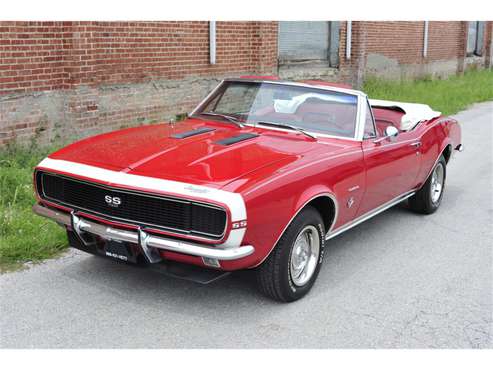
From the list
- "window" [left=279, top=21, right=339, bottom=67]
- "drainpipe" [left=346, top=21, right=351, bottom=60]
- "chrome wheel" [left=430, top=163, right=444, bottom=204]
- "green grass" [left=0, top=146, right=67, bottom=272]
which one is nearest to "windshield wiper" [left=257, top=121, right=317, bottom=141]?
"green grass" [left=0, top=146, right=67, bottom=272]

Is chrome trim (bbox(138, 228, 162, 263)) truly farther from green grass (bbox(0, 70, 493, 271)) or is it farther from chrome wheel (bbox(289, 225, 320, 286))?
green grass (bbox(0, 70, 493, 271))

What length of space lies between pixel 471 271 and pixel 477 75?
19009 millimetres

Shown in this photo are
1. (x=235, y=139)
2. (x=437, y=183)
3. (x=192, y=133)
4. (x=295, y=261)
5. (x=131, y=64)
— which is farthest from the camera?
(x=131, y=64)

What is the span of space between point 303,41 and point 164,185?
1067 centimetres

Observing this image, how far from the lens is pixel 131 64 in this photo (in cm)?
929

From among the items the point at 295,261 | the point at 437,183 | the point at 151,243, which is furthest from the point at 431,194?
the point at 151,243

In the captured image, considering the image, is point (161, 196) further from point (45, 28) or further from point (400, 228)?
point (45, 28)

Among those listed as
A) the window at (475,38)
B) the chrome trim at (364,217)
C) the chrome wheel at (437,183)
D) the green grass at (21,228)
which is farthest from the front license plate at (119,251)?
the window at (475,38)

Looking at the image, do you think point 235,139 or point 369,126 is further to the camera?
point 369,126

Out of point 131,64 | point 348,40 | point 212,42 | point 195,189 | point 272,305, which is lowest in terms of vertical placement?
point 272,305

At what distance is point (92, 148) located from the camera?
15.7 feet

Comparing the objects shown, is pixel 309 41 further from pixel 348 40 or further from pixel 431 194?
pixel 431 194

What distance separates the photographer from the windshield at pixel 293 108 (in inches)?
211

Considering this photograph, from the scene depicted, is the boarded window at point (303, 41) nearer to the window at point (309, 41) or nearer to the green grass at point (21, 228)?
the window at point (309, 41)
